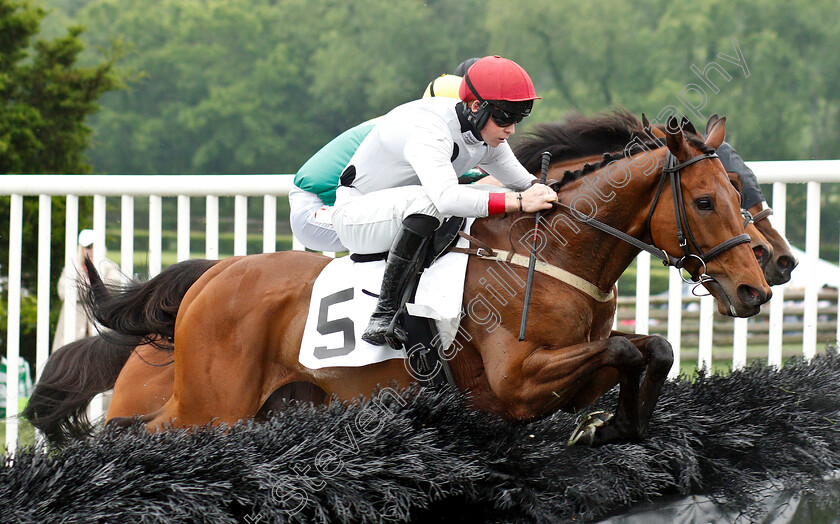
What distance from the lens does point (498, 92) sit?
9.23ft

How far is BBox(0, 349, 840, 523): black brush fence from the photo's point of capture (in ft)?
7.72

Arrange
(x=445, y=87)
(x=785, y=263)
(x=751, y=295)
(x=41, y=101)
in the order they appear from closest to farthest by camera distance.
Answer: (x=751, y=295), (x=785, y=263), (x=445, y=87), (x=41, y=101)

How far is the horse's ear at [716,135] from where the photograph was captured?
2869mm

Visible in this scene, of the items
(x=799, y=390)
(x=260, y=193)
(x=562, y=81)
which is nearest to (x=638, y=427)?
(x=799, y=390)

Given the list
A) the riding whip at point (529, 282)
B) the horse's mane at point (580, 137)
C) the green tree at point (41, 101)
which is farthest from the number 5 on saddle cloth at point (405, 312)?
the green tree at point (41, 101)

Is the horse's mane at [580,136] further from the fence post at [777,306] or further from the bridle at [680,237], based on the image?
the fence post at [777,306]

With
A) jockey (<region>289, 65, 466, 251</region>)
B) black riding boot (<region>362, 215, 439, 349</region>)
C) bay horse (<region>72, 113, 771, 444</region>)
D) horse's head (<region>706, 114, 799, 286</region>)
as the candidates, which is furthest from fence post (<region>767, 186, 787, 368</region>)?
black riding boot (<region>362, 215, 439, 349</region>)

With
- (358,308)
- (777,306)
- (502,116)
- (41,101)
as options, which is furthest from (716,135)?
(41,101)

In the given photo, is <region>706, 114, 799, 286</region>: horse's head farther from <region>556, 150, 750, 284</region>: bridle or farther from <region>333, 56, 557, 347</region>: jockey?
<region>333, 56, 557, 347</region>: jockey

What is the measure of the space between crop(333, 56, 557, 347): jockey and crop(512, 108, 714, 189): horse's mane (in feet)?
1.14

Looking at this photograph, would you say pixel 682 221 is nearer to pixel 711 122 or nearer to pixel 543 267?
pixel 543 267

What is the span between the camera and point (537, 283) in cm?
290

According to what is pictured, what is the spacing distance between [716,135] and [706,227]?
1.24 feet

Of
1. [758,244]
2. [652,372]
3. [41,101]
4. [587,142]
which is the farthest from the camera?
[41,101]
